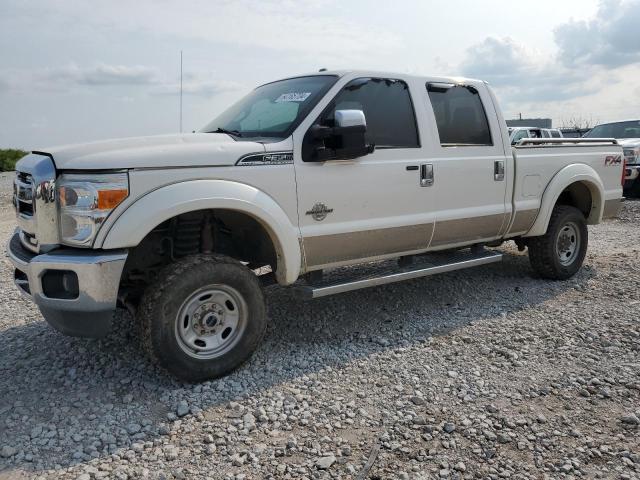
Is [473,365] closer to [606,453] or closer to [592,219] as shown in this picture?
[606,453]

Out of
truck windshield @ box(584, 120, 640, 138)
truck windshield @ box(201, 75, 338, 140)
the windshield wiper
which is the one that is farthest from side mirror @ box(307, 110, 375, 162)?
truck windshield @ box(584, 120, 640, 138)

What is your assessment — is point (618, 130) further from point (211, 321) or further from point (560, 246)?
point (211, 321)

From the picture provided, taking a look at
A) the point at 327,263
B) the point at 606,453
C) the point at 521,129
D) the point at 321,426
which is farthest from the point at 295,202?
the point at 521,129

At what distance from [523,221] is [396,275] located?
5.77ft

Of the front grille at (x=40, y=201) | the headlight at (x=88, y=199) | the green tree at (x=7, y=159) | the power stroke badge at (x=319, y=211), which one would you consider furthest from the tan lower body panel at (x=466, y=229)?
the green tree at (x=7, y=159)

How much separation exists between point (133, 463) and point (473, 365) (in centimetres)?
232

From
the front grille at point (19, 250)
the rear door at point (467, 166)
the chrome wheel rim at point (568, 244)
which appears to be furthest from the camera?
the chrome wheel rim at point (568, 244)

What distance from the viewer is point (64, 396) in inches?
141

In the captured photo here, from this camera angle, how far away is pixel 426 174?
469 cm

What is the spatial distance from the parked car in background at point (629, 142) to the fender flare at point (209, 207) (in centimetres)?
1013

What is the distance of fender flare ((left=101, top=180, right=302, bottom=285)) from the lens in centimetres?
335

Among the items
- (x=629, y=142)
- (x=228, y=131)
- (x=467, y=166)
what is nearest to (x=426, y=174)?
(x=467, y=166)

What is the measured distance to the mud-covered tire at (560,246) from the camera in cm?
603

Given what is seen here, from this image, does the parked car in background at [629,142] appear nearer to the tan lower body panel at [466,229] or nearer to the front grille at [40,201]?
the tan lower body panel at [466,229]
